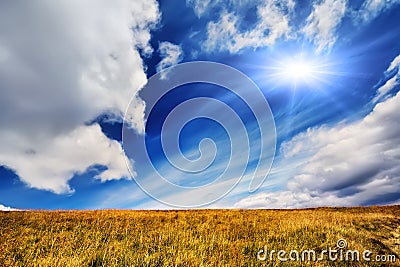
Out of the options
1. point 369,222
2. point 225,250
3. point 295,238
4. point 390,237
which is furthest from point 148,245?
point 369,222

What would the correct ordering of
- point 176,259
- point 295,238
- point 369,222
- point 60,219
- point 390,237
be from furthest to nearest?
point 369,222 < point 60,219 < point 390,237 < point 295,238 < point 176,259

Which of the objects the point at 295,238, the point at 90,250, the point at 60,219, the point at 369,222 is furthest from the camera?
the point at 369,222

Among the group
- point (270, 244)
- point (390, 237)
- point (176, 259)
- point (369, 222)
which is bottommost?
point (176, 259)

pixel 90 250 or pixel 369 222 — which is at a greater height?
pixel 369 222

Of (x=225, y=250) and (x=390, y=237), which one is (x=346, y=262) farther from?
(x=390, y=237)

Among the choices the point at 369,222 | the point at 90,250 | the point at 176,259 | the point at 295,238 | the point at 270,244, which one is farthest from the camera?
the point at 369,222

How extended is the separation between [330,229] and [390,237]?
3.03 metres

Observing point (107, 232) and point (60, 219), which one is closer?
point (107, 232)

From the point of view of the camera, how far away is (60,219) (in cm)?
1709

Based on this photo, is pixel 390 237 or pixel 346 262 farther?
pixel 390 237

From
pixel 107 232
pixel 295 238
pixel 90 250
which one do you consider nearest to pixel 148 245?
pixel 90 250

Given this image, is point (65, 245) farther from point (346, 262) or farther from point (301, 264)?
point (346, 262)

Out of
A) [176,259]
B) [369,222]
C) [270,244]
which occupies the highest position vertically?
[369,222]

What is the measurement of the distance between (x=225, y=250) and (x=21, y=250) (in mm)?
6699
